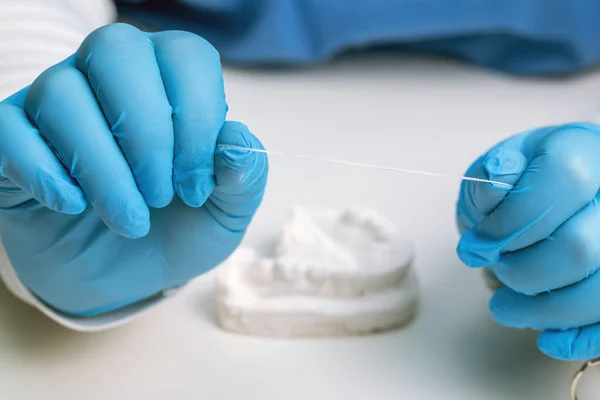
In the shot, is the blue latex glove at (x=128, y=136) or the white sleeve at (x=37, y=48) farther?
the white sleeve at (x=37, y=48)

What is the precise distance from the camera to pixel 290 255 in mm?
621

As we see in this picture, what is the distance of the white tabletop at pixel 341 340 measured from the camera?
1.84 ft

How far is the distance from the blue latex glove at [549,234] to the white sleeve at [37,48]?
0.26m

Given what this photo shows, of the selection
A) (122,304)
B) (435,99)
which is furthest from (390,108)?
(122,304)

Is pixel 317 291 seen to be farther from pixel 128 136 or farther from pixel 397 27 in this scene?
pixel 397 27

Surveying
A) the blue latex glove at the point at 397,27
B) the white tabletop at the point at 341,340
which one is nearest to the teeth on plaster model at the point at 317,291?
the white tabletop at the point at 341,340

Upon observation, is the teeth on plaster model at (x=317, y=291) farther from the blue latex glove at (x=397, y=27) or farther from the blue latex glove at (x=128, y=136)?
the blue latex glove at (x=397, y=27)

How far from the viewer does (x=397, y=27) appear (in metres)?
0.90

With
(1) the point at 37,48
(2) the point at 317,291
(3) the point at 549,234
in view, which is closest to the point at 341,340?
(2) the point at 317,291

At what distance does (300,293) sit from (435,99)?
399 millimetres

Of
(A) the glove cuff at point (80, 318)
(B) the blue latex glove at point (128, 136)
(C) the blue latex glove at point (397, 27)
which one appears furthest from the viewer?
(C) the blue latex glove at point (397, 27)

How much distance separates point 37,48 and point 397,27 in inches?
16.9

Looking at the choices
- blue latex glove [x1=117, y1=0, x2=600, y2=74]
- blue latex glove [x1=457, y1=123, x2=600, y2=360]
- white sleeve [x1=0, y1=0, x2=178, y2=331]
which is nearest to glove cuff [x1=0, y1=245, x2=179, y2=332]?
white sleeve [x1=0, y1=0, x2=178, y2=331]

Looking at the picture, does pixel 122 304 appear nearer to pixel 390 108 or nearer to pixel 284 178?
pixel 284 178
